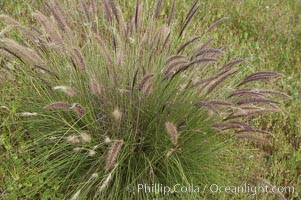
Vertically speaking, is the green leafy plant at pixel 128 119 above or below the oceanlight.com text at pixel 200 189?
above

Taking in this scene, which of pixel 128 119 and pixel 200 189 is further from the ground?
pixel 128 119

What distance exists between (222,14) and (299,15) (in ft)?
4.59

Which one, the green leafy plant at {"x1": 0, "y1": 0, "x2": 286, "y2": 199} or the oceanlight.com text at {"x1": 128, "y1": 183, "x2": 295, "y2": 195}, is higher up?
the green leafy plant at {"x1": 0, "y1": 0, "x2": 286, "y2": 199}

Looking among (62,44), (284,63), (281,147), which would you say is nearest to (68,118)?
(62,44)

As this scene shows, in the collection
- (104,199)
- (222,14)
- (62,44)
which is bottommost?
(104,199)

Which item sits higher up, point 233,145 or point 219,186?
point 233,145

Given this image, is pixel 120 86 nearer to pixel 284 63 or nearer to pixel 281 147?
pixel 281 147

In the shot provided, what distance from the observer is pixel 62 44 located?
2.71 metres

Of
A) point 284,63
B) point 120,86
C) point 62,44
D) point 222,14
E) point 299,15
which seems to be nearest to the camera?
point 62,44

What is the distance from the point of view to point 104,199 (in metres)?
2.82

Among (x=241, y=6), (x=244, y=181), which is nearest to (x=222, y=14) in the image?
(x=241, y=6)

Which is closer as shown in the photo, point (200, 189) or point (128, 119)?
point (128, 119)

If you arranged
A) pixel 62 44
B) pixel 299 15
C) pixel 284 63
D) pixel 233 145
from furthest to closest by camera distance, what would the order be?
pixel 299 15, pixel 284 63, pixel 233 145, pixel 62 44

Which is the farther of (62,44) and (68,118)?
(68,118)
